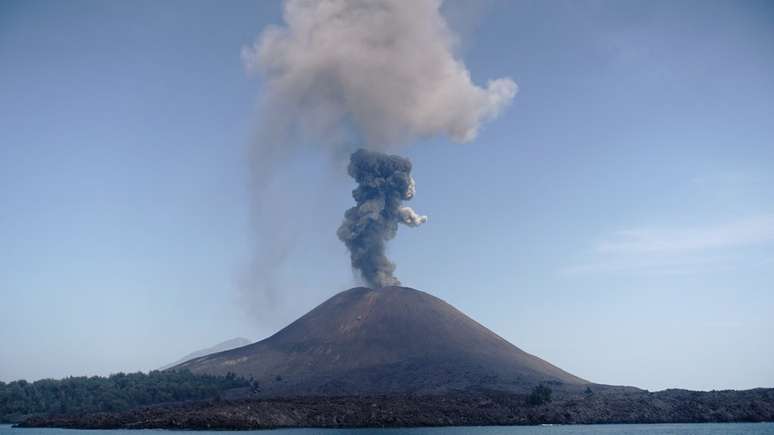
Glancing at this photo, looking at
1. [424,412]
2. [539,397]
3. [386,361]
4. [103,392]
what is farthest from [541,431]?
[103,392]

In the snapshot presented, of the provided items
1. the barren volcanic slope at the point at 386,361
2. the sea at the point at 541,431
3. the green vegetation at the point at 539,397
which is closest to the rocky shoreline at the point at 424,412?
the green vegetation at the point at 539,397

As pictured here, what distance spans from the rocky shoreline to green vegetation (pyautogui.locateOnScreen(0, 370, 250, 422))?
51.7 ft

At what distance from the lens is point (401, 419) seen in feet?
375

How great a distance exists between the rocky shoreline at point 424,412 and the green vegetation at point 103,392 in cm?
1577

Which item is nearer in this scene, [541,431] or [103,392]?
[541,431]

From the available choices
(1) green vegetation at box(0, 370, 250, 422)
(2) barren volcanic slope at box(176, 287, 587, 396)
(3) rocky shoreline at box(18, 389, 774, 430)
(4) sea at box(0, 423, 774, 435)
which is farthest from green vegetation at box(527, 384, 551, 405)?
(1) green vegetation at box(0, 370, 250, 422)

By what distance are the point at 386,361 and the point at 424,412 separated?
53633mm

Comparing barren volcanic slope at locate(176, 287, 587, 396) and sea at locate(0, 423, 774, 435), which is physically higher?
barren volcanic slope at locate(176, 287, 587, 396)

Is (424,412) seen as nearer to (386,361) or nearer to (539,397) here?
(539,397)

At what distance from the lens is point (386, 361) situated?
169875 millimetres

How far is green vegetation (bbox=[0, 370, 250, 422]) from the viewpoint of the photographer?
142000mm

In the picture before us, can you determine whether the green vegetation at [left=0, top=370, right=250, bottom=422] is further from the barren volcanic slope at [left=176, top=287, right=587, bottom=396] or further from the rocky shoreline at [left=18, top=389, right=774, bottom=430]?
the rocky shoreline at [left=18, top=389, right=774, bottom=430]

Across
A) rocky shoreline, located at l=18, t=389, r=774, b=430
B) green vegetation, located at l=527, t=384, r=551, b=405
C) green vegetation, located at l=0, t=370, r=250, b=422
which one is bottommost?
rocky shoreline, located at l=18, t=389, r=774, b=430

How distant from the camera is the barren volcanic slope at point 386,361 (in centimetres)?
15000
